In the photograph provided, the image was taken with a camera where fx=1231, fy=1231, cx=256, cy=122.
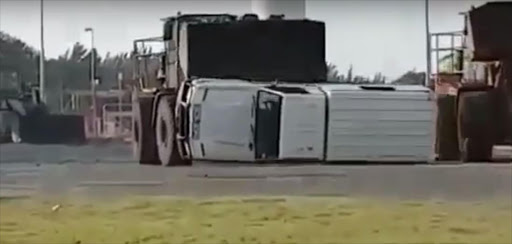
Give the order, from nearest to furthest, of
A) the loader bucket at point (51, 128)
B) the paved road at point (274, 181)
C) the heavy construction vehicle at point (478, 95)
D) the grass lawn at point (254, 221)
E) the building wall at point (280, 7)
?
the grass lawn at point (254, 221)
the paved road at point (274, 181)
the heavy construction vehicle at point (478, 95)
the building wall at point (280, 7)
the loader bucket at point (51, 128)

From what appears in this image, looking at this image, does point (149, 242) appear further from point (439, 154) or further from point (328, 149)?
point (439, 154)

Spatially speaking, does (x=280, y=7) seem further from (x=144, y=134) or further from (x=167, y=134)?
(x=167, y=134)

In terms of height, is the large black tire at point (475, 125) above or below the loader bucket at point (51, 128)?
above

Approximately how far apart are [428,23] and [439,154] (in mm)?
2532

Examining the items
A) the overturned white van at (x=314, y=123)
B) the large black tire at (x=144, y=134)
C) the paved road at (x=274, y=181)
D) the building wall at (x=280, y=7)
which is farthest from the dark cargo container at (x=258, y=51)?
the building wall at (x=280, y=7)

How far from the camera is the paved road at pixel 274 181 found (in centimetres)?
949

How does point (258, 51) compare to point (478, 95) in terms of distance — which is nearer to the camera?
point (258, 51)

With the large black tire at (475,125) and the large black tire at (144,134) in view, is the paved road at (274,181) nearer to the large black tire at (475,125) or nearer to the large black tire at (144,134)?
the large black tire at (475,125)

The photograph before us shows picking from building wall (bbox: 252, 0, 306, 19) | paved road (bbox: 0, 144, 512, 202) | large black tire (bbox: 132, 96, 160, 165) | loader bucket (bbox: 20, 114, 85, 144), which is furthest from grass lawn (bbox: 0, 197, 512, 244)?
loader bucket (bbox: 20, 114, 85, 144)

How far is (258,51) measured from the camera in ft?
44.9

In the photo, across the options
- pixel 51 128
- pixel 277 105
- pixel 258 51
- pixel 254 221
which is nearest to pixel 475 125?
pixel 258 51

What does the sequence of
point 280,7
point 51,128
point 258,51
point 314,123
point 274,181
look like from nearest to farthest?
point 274,181
point 314,123
point 258,51
point 280,7
point 51,128

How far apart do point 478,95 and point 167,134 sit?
3.57 meters

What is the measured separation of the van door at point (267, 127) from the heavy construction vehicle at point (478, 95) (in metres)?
2.12
